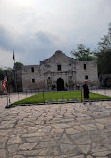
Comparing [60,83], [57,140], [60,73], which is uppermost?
[60,73]

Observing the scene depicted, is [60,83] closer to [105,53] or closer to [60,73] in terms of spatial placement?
[60,73]

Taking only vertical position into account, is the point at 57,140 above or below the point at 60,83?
below

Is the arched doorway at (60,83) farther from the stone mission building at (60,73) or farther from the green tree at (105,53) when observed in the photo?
the green tree at (105,53)

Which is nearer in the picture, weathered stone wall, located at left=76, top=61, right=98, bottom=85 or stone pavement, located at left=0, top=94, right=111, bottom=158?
stone pavement, located at left=0, top=94, right=111, bottom=158

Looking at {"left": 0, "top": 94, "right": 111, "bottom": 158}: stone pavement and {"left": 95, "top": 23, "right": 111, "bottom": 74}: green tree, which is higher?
{"left": 95, "top": 23, "right": 111, "bottom": 74}: green tree

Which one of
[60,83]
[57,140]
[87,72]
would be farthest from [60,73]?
[57,140]

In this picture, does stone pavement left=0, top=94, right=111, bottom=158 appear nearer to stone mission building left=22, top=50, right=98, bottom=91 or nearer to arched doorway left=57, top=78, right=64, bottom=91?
stone mission building left=22, top=50, right=98, bottom=91

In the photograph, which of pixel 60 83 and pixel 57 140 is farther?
pixel 60 83

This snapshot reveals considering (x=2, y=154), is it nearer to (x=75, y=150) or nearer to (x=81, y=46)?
(x=75, y=150)

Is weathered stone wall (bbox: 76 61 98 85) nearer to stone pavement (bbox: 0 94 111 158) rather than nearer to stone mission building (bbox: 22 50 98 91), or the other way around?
stone mission building (bbox: 22 50 98 91)

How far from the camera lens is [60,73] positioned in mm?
28719

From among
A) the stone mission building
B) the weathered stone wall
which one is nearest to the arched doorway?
the stone mission building

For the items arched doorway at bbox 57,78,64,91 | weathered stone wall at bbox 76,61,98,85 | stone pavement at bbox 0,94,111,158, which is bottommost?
stone pavement at bbox 0,94,111,158

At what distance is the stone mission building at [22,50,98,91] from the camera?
28375 mm
